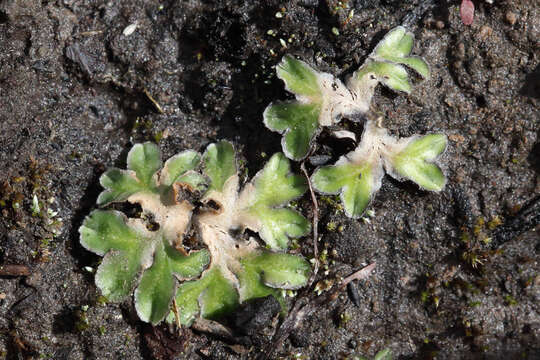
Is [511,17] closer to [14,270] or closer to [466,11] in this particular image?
[466,11]

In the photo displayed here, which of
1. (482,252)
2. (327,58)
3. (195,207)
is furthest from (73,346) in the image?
(482,252)

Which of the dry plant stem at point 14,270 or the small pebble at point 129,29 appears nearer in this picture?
the dry plant stem at point 14,270

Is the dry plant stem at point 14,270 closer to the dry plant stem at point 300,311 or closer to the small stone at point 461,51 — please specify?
the dry plant stem at point 300,311

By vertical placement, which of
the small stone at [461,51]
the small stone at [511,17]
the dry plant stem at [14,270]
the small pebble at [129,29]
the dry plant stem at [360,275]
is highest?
the small stone at [511,17]

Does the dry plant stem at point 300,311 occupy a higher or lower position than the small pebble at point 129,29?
lower

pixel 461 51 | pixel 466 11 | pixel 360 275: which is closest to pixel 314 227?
pixel 360 275

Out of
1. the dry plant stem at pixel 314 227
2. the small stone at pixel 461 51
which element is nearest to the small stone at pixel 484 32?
the small stone at pixel 461 51

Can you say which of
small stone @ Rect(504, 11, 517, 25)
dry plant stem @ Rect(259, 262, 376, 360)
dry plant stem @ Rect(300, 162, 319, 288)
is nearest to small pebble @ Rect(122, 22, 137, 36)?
dry plant stem @ Rect(300, 162, 319, 288)
